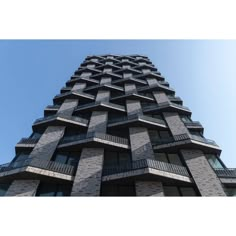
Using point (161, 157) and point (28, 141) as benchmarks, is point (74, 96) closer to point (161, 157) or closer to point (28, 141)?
point (28, 141)

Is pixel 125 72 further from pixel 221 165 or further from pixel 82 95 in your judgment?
pixel 221 165

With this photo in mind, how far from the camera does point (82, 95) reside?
23.8 metres

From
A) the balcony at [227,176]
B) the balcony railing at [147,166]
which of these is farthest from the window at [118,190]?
the balcony at [227,176]

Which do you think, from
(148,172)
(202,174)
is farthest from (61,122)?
(202,174)

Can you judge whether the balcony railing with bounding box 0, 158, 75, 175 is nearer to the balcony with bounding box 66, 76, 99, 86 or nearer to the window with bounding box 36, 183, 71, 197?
the window with bounding box 36, 183, 71, 197

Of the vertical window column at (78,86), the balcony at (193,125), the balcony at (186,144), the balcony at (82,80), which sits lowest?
the balcony at (186,144)

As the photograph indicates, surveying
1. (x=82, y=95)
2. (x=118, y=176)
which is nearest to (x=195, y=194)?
(x=118, y=176)

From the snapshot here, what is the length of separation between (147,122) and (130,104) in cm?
471

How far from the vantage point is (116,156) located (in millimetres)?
16203

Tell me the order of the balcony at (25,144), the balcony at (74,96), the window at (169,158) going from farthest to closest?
the balcony at (74,96)
the balcony at (25,144)
the window at (169,158)

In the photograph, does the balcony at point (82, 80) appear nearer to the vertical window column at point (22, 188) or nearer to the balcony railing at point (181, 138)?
the balcony railing at point (181, 138)

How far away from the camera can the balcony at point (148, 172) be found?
13.0 metres

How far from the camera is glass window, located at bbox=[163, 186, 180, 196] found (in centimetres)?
1341

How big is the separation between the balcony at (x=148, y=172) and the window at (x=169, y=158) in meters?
1.64
